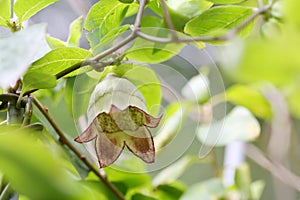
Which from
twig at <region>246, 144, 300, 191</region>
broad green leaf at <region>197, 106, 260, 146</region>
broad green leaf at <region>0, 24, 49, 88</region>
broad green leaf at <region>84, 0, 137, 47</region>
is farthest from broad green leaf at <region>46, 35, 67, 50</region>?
twig at <region>246, 144, 300, 191</region>

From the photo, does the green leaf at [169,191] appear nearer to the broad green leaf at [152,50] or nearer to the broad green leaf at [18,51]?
the broad green leaf at [152,50]

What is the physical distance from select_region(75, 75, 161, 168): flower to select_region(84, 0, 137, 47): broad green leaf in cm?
6

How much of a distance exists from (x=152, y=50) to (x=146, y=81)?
39 millimetres

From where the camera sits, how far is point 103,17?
454mm

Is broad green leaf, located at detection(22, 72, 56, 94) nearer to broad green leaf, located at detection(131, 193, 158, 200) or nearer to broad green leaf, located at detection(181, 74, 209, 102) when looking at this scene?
broad green leaf, located at detection(181, 74, 209, 102)

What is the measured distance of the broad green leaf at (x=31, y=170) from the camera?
163mm

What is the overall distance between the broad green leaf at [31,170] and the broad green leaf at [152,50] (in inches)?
9.5

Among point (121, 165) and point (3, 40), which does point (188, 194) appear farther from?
point (3, 40)

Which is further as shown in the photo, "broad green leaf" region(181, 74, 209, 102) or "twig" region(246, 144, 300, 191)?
"twig" region(246, 144, 300, 191)

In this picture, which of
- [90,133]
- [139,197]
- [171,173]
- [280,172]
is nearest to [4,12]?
[90,133]

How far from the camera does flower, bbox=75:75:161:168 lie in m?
0.40

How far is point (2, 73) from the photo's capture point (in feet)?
0.95

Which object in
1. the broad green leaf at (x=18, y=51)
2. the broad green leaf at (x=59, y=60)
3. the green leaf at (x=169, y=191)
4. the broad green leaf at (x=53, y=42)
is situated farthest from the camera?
the green leaf at (x=169, y=191)

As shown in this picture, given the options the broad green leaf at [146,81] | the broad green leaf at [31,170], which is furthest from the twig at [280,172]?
the broad green leaf at [31,170]
